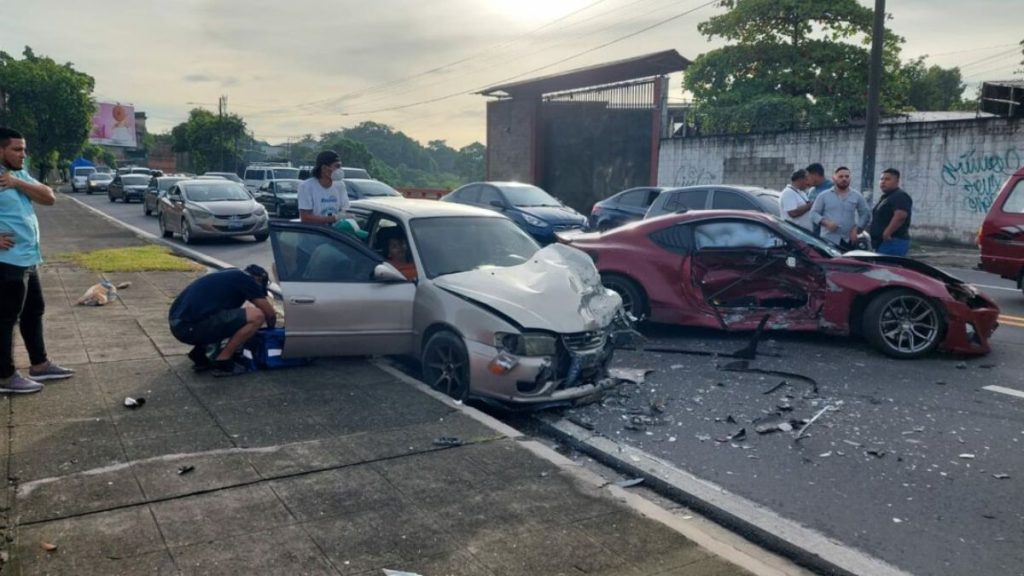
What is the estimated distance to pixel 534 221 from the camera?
51.5ft

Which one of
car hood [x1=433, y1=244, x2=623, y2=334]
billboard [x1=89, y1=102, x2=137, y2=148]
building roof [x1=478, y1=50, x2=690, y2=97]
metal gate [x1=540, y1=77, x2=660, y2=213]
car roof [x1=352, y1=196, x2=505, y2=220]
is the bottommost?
car hood [x1=433, y1=244, x2=623, y2=334]

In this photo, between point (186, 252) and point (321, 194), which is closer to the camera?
point (321, 194)

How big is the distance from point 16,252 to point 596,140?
25.5 m

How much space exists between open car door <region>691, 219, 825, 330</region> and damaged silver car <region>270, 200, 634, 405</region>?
165 centimetres

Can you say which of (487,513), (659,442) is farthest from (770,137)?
(487,513)

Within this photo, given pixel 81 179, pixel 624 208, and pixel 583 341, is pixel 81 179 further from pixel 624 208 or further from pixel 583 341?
pixel 583 341

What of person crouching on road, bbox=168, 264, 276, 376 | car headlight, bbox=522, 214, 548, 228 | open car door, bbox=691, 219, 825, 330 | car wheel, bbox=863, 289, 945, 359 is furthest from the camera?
car headlight, bbox=522, 214, 548, 228

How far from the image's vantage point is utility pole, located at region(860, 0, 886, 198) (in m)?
16.9

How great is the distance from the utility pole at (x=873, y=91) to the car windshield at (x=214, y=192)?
14.4 meters

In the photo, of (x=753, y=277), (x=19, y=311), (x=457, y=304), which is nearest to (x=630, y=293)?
(x=753, y=277)

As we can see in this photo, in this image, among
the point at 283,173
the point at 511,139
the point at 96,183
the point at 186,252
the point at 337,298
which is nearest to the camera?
the point at 337,298

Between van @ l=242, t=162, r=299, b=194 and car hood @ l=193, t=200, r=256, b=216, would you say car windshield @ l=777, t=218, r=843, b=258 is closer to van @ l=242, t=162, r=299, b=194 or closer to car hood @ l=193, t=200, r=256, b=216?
car hood @ l=193, t=200, r=256, b=216

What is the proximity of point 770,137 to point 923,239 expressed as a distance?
5.34 meters

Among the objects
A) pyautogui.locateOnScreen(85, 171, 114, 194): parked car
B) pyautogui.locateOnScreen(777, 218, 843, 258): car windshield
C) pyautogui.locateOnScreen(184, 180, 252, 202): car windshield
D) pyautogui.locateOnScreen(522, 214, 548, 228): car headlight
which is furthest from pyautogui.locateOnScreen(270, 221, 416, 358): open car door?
pyautogui.locateOnScreen(85, 171, 114, 194): parked car
